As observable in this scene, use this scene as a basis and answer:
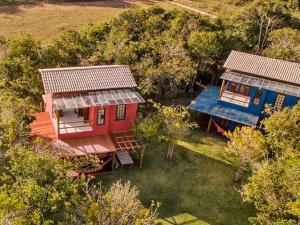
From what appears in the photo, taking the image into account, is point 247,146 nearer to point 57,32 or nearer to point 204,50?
point 204,50

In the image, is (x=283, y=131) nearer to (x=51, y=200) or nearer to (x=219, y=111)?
(x=219, y=111)

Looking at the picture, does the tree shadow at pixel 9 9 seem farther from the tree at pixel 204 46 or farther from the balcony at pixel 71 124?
the balcony at pixel 71 124

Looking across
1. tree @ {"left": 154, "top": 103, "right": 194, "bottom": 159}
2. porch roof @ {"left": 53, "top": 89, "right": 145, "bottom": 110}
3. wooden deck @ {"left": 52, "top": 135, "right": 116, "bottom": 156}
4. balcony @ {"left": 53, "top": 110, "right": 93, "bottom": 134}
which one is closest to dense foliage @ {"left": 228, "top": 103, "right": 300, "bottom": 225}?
tree @ {"left": 154, "top": 103, "right": 194, "bottom": 159}

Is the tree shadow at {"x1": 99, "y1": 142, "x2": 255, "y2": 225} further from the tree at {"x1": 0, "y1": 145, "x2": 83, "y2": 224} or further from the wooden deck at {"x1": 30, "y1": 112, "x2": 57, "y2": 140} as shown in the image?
the tree at {"x1": 0, "y1": 145, "x2": 83, "y2": 224}

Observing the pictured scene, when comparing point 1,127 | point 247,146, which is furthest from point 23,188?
point 247,146

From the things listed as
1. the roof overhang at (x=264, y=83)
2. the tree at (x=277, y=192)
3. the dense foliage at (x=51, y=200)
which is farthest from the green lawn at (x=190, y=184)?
the dense foliage at (x=51, y=200)

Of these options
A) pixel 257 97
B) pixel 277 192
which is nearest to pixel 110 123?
pixel 277 192
